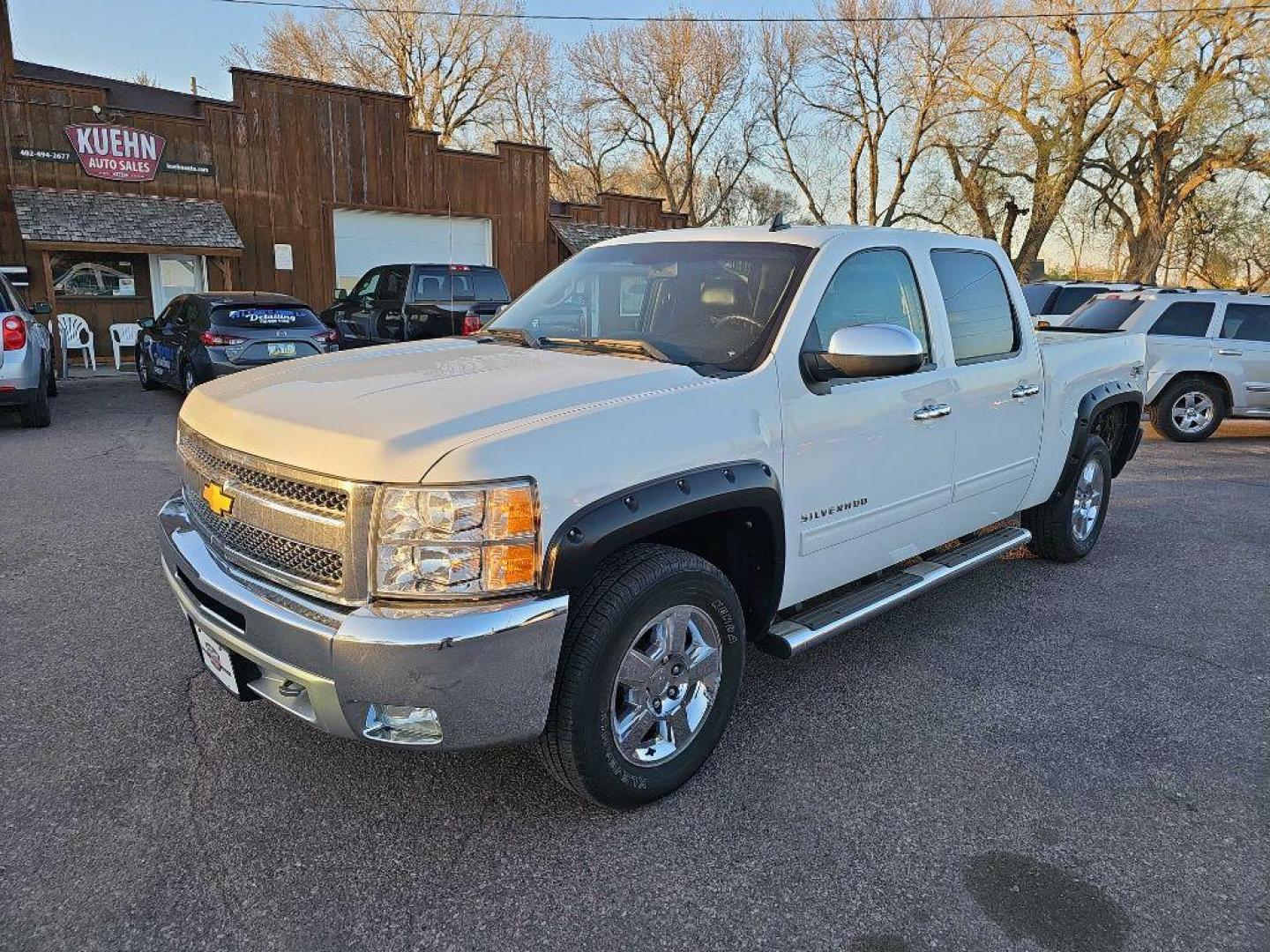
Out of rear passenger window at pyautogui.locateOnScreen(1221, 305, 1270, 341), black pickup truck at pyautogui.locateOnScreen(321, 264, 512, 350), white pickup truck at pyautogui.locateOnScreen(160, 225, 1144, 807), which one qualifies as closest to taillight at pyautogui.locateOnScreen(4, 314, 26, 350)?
black pickup truck at pyautogui.locateOnScreen(321, 264, 512, 350)

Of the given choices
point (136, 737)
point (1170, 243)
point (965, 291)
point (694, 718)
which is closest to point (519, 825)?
point (694, 718)

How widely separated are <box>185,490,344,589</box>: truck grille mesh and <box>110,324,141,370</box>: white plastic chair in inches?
613

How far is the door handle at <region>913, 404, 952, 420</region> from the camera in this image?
365 centimetres

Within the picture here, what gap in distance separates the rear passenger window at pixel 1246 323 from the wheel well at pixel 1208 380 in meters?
0.51

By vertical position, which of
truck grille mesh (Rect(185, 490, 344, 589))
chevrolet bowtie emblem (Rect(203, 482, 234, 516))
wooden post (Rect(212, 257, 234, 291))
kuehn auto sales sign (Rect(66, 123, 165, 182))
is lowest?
truck grille mesh (Rect(185, 490, 344, 589))

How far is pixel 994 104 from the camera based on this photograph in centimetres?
2828

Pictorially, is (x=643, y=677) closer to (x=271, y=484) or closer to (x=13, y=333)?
(x=271, y=484)

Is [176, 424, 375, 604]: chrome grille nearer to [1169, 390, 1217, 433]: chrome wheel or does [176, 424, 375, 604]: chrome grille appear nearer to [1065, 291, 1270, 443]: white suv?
[1065, 291, 1270, 443]: white suv

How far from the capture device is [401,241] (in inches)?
842

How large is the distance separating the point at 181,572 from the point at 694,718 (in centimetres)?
182

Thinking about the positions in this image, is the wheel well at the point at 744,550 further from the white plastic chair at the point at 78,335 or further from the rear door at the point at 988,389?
the white plastic chair at the point at 78,335

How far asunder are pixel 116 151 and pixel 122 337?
3.65m

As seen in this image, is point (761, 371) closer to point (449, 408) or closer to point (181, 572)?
point (449, 408)

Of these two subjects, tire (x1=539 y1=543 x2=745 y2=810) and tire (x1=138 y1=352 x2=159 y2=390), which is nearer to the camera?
tire (x1=539 y1=543 x2=745 y2=810)
